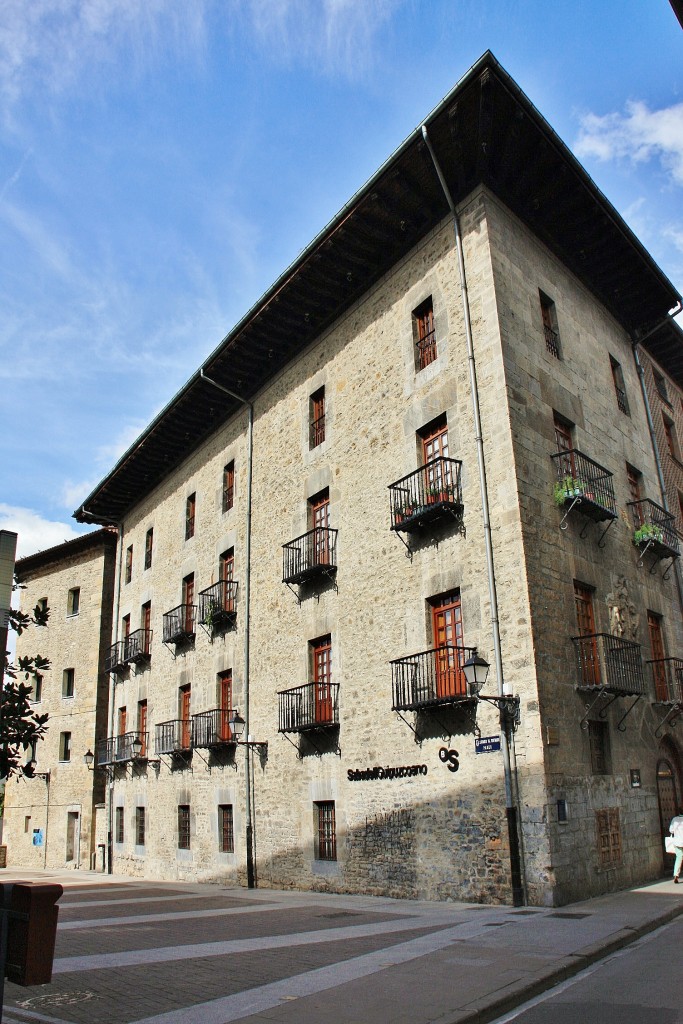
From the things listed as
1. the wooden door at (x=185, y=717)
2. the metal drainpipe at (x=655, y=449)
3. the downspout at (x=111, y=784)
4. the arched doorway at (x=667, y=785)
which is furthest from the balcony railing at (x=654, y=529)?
the downspout at (x=111, y=784)

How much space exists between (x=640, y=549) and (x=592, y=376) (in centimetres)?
392

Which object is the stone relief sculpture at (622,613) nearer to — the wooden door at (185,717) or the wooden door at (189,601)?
the wooden door at (189,601)

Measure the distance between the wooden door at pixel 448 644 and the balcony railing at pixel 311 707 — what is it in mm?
3000

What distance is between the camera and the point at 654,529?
55.2 ft

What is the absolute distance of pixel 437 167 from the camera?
15.0 meters

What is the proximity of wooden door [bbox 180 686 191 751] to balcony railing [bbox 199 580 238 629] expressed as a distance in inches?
98.7

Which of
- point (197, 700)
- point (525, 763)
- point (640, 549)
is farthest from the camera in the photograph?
point (197, 700)

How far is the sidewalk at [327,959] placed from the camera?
6.24 metres

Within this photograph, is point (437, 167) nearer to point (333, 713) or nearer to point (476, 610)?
point (476, 610)

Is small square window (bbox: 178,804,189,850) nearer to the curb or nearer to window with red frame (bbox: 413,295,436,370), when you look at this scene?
window with red frame (bbox: 413,295,436,370)

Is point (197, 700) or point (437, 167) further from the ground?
point (437, 167)

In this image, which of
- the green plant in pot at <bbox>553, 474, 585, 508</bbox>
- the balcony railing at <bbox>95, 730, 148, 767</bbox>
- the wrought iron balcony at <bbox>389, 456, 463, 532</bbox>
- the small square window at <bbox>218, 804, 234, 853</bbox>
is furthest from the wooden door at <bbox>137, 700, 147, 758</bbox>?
the green plant in pot at <bbox>553, 474, 585, 508</bbox>

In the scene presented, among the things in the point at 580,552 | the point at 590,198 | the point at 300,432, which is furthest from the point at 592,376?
the point at 300,432

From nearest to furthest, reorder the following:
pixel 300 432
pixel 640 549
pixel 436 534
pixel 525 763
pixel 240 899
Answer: pixel 525 763
pixel 436 534
pixel 240 899
pixel 640 549
pixel 300 432
